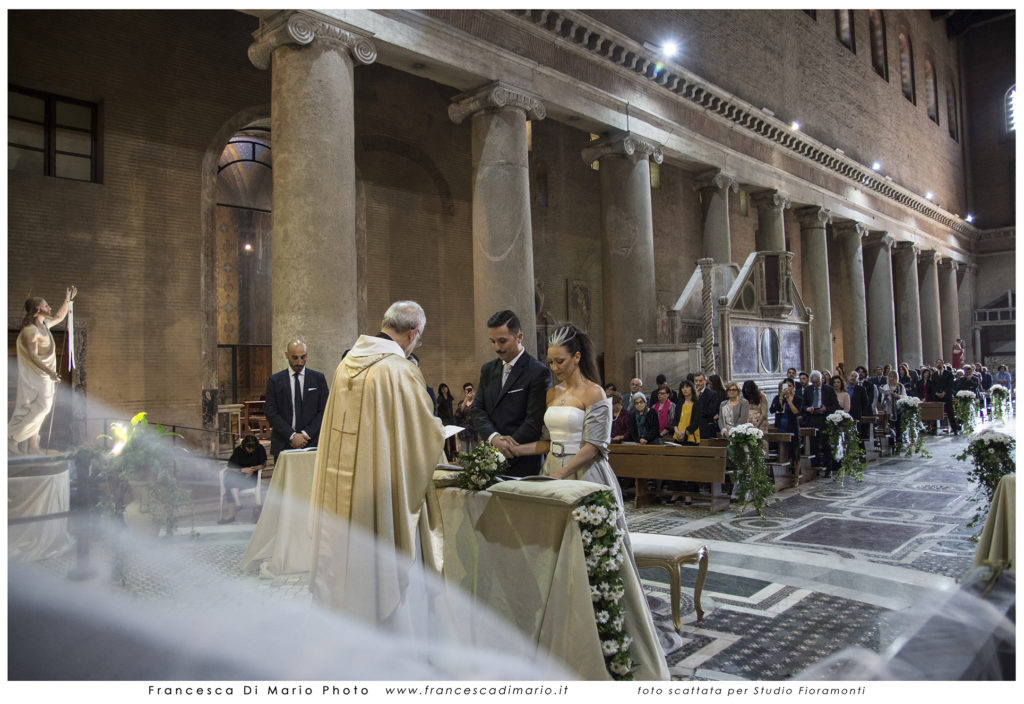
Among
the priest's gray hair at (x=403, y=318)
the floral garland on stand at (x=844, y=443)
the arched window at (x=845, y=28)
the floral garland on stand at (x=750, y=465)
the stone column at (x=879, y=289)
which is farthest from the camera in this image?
the stone column at (x=879, y=289)

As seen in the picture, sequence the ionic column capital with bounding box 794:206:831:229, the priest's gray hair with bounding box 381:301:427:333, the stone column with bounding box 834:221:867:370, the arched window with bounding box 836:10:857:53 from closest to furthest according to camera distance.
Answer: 1. the priest's gray hair with bounding box 381:301:427:333
2. the ionic column capital with bounding box 794:206:831:229
3. the stone column with bounding box 834:221:867:370
4. the arched window with bounding box 836:10:857:53

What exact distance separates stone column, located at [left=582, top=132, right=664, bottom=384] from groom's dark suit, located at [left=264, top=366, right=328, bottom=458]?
354 inches

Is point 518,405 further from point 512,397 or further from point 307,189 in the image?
point 307,189

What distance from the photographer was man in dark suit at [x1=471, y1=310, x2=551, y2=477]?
4418 millimetres

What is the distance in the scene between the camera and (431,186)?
661 inches

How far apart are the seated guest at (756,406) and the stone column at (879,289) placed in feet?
57.9

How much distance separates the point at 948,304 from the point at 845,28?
1290 centimetres

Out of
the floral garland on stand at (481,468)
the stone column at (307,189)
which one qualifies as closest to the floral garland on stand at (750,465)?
the stone column at (307,189)

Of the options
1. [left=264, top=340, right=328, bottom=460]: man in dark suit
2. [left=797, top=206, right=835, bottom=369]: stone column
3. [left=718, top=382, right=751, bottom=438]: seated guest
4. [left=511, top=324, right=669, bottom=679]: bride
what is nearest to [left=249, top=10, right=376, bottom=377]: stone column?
[left=264, top=340, right=328, bottom=460]: man in dark suit

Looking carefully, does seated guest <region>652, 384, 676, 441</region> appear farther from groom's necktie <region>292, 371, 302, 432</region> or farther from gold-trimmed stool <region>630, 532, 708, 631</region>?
gold-trimmed stool <region>630, 532, 708, 631</region>

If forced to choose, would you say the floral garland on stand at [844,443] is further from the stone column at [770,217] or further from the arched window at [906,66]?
the arched window at [906,66]

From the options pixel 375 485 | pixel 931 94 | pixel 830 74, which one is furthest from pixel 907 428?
pixel 931 94

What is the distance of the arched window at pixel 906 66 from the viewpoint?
29719 mm

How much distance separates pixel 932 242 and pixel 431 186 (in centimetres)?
2338
